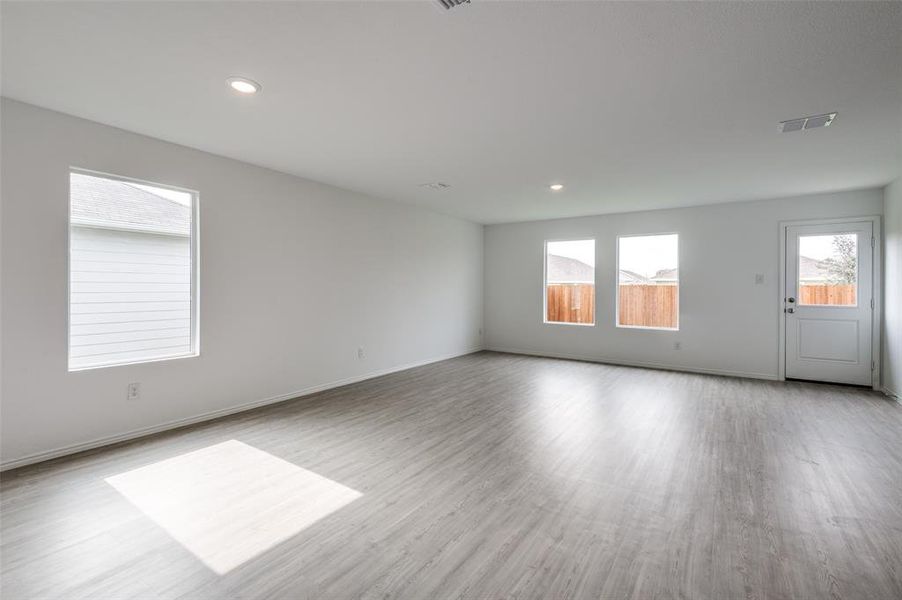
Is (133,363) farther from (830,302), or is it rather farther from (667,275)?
(830,302)

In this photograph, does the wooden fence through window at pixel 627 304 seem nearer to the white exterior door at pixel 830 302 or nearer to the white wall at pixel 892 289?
the white exterior door at pixel 830 302

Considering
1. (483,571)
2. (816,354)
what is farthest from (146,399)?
(816,354)

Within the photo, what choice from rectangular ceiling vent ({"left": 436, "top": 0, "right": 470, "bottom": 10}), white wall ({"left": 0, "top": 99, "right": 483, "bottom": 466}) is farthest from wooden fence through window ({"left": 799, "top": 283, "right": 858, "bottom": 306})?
rectangular ceiling vent ({"left": 436, "top": 0, "right": 470, "bottom": 10})

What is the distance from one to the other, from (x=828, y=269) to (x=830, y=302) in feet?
1.40

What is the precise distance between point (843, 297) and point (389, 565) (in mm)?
6366

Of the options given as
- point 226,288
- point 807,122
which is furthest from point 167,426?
point 807,122

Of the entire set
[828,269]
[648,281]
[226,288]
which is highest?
[828,269]

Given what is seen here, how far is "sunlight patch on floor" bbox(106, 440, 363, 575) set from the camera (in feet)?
6.66

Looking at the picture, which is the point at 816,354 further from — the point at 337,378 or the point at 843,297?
the point at 337,378

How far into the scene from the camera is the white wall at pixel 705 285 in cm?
564

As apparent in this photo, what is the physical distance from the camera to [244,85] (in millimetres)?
2580

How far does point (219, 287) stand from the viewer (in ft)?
13.0

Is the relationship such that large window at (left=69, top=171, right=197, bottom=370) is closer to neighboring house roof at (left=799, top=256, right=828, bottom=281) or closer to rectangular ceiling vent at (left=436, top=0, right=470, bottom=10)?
rectangular ceiling vent at (left=436, top=0, right=470, bottom=10)

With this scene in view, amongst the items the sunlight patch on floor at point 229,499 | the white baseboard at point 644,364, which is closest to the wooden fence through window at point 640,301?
the white baseboard at point 644,364
